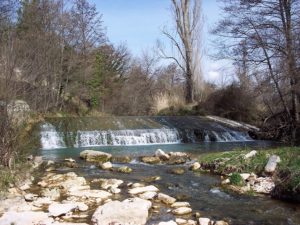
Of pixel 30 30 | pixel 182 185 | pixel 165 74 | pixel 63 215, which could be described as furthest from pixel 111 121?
pixel 165 74

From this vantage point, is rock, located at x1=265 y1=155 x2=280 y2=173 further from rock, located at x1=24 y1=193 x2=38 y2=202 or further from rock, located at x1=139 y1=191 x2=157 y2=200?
rock, located at x1=24 y1=193 x2=38 y2=202

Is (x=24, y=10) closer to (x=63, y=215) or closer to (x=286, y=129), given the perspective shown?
(x=286, y=129)

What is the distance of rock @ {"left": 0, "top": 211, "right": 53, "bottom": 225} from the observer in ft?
15.8

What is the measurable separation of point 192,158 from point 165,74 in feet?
69.9

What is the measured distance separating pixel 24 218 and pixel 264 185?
4086 millimetres

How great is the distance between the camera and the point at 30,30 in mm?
17844

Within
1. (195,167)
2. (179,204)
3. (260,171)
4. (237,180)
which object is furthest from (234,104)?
(179,204)

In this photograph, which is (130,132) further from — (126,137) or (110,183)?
(110,183)

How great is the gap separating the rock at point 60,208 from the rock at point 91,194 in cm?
66

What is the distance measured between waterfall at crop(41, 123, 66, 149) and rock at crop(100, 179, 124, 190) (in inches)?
280

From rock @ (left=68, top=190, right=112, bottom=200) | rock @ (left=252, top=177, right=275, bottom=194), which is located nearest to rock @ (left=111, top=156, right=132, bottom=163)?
rock @ (left=68, top=190, right=112, bottom=200)

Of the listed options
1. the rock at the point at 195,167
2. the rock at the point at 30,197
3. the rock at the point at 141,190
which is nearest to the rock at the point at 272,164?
the rock at the point at 195,167

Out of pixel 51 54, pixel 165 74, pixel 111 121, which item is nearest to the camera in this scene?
pixel 111 121

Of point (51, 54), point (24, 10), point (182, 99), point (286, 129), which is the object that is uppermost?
point (24, 10)
